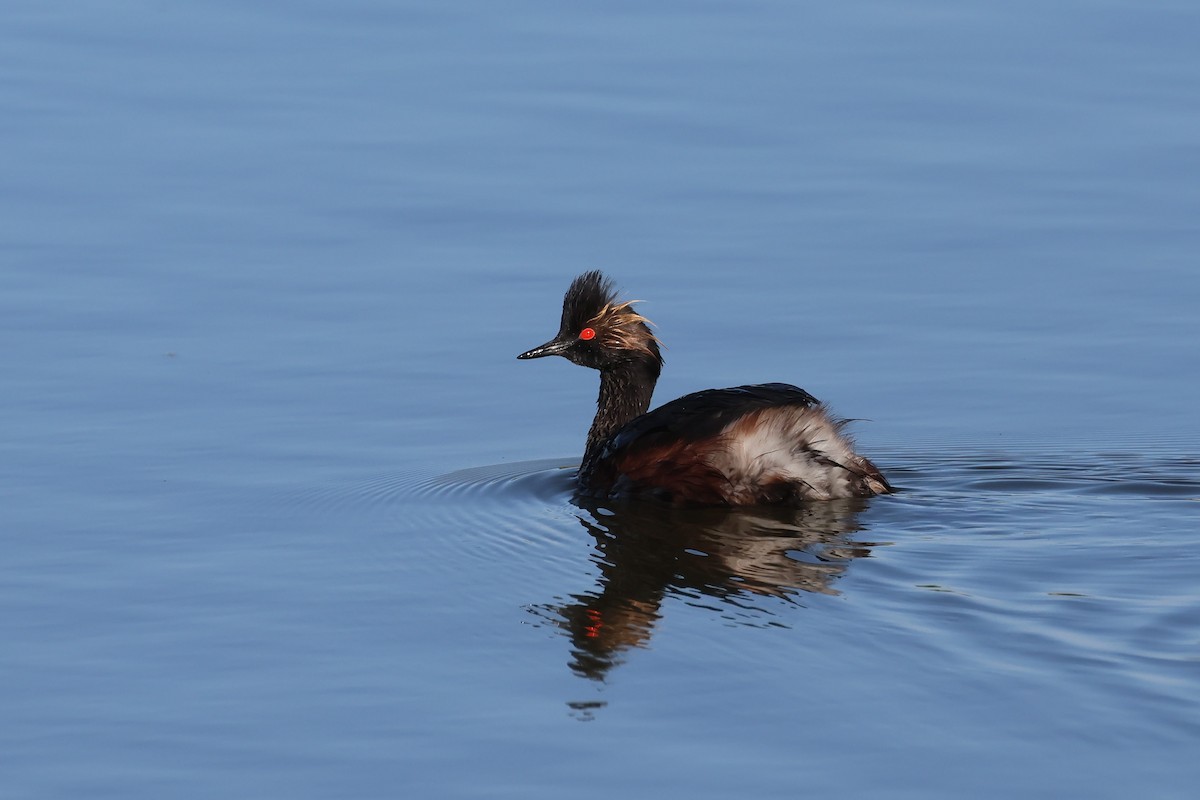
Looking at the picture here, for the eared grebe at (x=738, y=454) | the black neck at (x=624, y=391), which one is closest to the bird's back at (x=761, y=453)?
the eared grebe at (x=738, y=454)

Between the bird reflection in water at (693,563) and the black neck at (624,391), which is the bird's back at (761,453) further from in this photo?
the black neck at (624,391)

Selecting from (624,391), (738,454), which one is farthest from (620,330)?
(738,454)

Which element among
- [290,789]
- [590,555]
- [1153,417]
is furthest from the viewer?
[1153,417]

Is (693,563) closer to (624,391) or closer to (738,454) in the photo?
(738,454)

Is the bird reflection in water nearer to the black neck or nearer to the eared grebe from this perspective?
the eared grebe

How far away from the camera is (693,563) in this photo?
27.3ft

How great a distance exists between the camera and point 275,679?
6.66 m

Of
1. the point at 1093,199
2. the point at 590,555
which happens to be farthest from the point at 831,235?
the point at 590,555

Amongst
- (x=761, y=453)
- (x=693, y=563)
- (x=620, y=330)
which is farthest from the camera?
(x=620, y=330)

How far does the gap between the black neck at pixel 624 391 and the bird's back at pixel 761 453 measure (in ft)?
3.83

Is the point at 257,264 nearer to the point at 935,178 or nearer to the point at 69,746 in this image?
the point at 935,178

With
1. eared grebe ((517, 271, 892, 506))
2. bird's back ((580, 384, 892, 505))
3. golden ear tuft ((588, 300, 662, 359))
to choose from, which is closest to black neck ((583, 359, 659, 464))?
golden ear tuft ((588, 300, 662, 359))

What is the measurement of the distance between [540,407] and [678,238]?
7.25 ft

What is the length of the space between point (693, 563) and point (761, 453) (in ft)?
3.66
